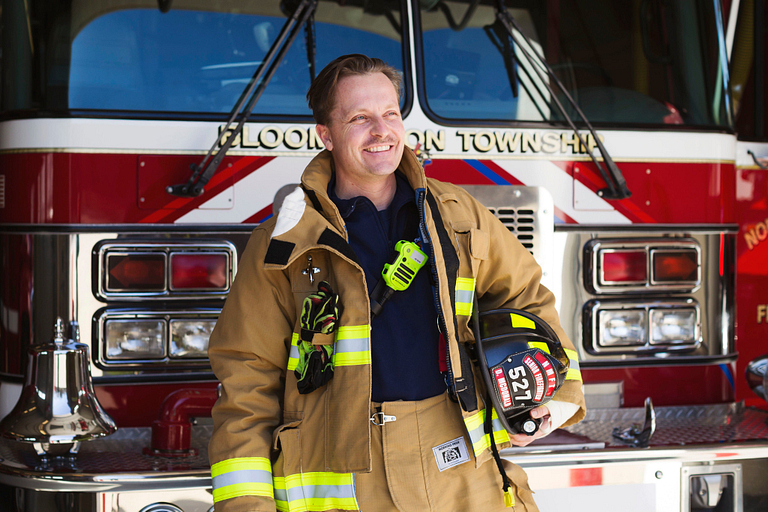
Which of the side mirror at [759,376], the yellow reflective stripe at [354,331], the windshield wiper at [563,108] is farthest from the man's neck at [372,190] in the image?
the side mirror at [759,376]

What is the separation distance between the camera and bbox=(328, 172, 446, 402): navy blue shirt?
191 centimetres

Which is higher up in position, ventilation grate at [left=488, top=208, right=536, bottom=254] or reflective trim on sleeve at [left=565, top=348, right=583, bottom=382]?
ventilation grate at [left=488, top=208, right=536, bottom=254]

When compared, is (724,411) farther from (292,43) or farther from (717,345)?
(292,43)

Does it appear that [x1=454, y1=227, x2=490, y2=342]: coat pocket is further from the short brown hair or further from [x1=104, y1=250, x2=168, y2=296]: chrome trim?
[x1=104, y1=250, x2=168, y2=296]: chrome trim

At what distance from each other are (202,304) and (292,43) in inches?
36.8

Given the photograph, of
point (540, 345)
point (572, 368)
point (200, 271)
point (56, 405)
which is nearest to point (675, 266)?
point (572, 368)

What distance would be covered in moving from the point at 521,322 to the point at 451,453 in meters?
0.37

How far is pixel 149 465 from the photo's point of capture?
241 centimetres

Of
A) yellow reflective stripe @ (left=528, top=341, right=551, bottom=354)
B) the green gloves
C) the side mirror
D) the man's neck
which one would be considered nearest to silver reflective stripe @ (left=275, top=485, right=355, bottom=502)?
the green gloves

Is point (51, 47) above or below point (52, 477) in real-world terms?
above

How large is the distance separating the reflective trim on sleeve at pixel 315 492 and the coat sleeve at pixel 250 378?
0.05 meters

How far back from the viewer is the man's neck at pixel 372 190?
2076 millimetres

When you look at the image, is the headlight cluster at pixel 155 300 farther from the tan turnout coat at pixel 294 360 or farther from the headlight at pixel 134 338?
the tan turnout coat at pixel 294 360

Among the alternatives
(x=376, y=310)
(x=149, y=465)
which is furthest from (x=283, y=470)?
(x=149, y=465)
